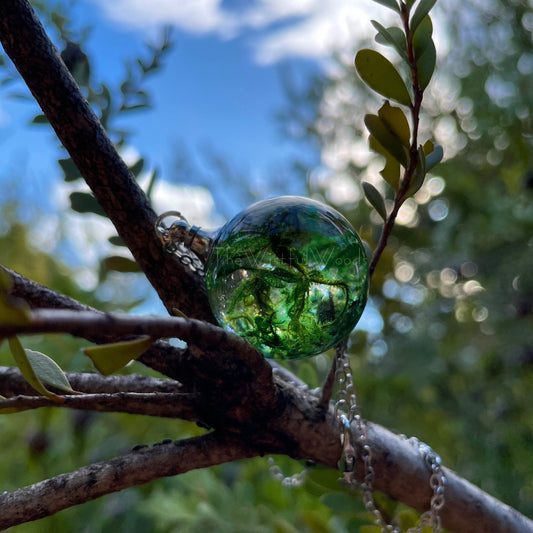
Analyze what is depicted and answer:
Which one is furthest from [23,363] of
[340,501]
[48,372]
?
[340,501]

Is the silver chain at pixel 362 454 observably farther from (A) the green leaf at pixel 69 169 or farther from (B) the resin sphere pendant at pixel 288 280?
(A) the green leaf at pixel 69 169

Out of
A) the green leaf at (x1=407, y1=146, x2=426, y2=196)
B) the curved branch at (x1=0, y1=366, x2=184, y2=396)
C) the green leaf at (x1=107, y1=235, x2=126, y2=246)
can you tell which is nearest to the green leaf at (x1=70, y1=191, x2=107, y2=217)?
the green leaf at (x1=107, y1=235, x2=126, y2=246)

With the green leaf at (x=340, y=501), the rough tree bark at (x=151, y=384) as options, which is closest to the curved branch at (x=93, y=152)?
the rough tree bark at (x=151, y=384)

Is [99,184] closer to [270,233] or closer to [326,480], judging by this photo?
[270,233]

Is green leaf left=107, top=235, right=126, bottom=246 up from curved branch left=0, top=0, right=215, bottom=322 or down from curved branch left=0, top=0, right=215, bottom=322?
up

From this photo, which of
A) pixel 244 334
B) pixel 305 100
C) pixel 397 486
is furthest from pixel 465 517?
pixel 305 100

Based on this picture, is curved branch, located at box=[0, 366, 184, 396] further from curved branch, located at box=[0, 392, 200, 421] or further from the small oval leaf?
the small oval leaf

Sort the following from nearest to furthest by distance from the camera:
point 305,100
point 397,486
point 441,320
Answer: point 397,486
point 441,320
point 305,100
